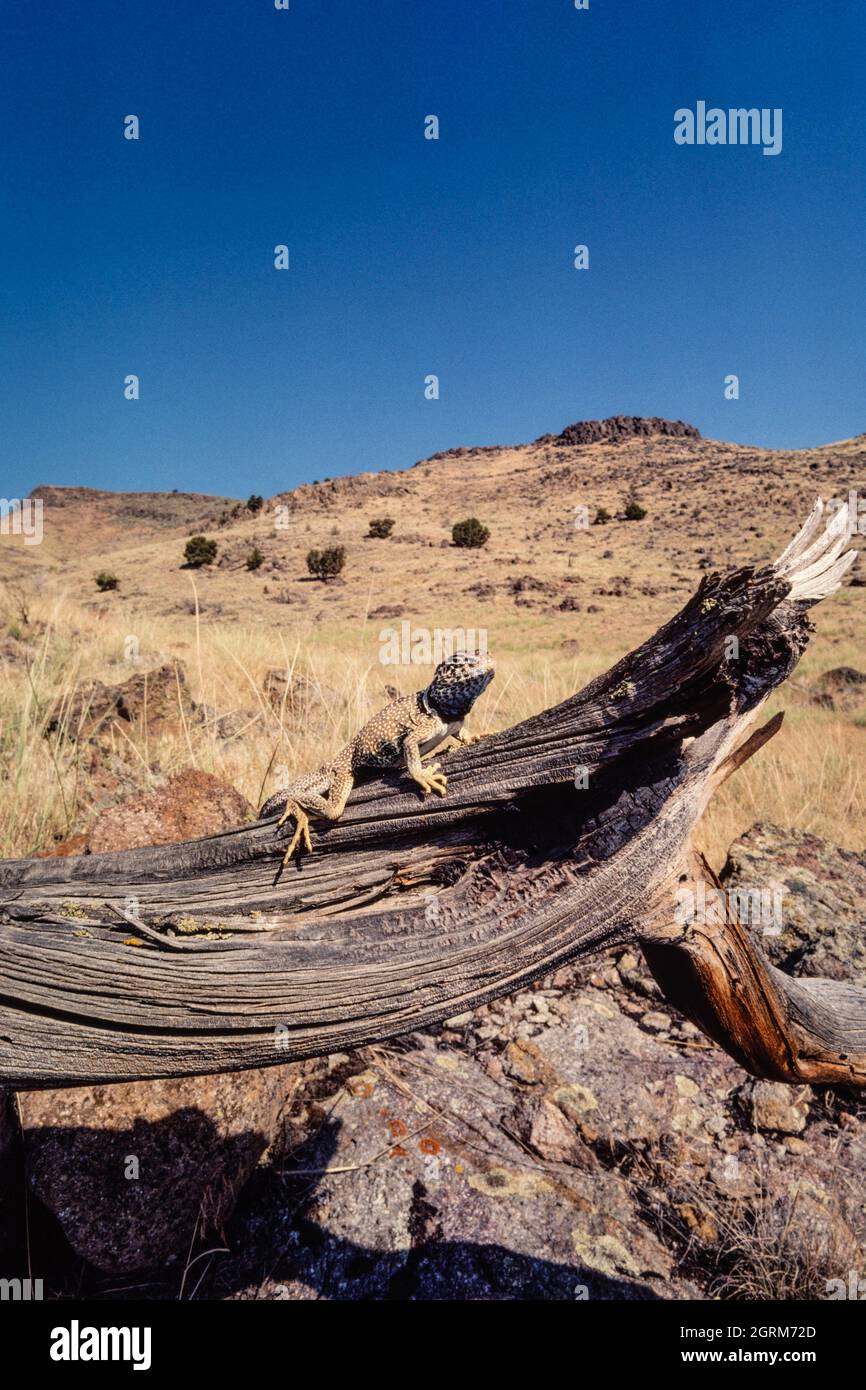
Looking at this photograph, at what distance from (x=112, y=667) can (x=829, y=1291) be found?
874cm

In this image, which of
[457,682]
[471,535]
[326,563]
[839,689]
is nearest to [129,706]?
[457,682]

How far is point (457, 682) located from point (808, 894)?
3.06 m

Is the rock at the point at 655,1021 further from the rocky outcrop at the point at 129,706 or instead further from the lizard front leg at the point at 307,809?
the rocky outcrop at the point at 129,706

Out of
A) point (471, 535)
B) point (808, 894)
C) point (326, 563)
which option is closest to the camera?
point (808, 894)

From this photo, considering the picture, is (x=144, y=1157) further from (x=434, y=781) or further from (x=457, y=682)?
(x=457, y=682)

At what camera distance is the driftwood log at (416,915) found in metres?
1.94

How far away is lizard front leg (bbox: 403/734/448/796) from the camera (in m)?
2.10

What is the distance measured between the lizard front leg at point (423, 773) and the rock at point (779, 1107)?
2.22m

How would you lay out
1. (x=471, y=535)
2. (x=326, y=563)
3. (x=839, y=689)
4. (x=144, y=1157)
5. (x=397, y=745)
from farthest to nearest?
(x=471, y=535) < (x=326, y=563) < (x=839, y=689) < (x=144, y=1157) < (x=397, y=745)

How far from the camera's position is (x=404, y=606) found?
28.4m

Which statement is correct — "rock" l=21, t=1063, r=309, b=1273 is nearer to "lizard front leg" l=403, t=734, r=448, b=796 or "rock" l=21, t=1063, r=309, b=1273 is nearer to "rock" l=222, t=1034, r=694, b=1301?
"rock" l=222, t=1034, r=694, b=1301

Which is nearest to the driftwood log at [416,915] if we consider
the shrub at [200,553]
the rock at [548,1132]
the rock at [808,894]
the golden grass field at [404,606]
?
the rock at [548,1132]

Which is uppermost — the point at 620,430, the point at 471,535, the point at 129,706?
the point at 620,430
